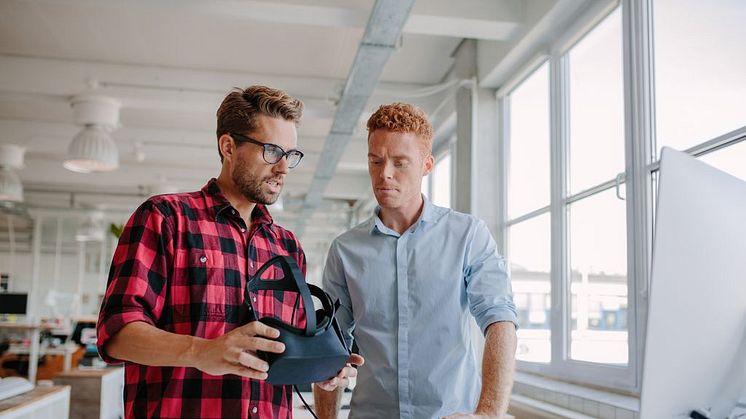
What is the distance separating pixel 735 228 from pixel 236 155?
1068mm

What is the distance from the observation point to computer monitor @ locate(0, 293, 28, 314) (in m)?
10.5

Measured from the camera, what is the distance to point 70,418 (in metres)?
5.53

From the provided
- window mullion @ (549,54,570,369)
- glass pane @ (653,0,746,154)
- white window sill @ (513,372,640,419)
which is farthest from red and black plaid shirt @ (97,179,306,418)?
window mullion @ (549,54,570,369)

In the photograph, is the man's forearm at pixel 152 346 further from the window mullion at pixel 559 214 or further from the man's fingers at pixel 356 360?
the window mullion at pixel 559 214

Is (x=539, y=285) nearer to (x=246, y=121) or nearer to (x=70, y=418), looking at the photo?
(x=246, y=121)

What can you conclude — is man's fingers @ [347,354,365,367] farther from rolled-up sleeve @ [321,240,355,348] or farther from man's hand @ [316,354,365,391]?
rolled-up sleeve @ [321,240,355,348]

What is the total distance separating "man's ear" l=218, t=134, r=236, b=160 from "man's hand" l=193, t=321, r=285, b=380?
1.80ft

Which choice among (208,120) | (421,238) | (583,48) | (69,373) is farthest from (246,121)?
(208,120)

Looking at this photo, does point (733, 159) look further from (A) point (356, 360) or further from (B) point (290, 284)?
(B) point (290, 284)

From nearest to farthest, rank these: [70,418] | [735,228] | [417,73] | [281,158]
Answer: [735,228], [281,158], [70,418], [417,73]

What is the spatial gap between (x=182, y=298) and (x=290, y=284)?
24 centimetres

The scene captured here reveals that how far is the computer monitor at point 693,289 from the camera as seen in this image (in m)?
1.00

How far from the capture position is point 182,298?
1.48 metres

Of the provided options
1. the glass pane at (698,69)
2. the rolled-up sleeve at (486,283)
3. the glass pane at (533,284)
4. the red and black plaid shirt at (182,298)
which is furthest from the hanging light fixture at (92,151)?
the rolled-up sleeve at (486,283)
